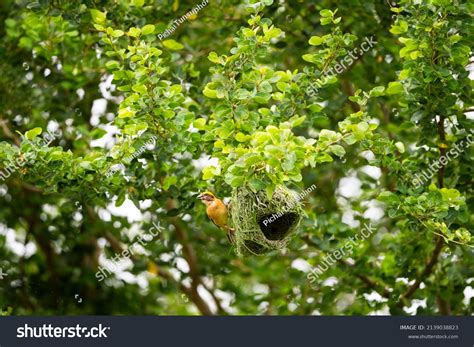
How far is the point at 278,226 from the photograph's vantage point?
4555 millimetres

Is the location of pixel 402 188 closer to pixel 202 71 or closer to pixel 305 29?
pixel 305 29

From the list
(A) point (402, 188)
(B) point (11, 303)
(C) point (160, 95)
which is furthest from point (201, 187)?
(B) point (11, 303)

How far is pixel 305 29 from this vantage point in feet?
20.7

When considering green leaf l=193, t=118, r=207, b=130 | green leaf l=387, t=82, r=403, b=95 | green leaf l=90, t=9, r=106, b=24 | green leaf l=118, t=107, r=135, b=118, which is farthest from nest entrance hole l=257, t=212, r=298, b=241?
green leaf l=90, t=9, r=106, b=24

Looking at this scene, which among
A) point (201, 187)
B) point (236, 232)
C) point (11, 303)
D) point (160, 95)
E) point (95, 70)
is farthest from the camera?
point (11, 303)

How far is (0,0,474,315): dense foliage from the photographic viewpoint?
467 centimetres

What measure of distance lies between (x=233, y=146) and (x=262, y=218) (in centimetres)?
40

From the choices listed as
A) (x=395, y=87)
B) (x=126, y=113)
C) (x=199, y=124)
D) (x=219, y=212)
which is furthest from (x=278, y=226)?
(x=395, y=87)

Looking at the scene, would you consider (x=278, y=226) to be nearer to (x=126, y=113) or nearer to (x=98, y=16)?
(x=126, y=113)

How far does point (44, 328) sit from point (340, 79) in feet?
9.65

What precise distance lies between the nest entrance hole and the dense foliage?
0.22 metres

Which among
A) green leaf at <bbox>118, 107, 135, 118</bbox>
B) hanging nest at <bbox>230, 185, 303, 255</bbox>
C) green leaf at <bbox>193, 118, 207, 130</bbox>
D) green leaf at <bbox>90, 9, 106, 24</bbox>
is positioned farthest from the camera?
green leaf at <bbox>90, 9, 106, 24</bbox>

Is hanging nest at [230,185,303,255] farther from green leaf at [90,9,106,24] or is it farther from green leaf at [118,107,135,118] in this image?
green leaf at [90,9,106,24]

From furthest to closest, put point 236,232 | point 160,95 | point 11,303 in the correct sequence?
point 11,303 < point 160,95 < point 236,232
